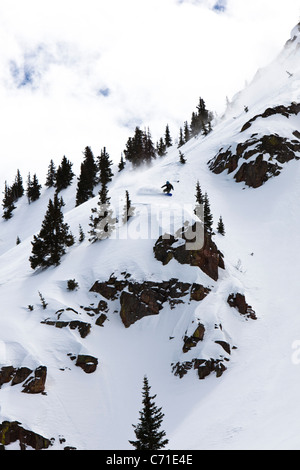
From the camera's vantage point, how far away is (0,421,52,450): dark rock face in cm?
1519

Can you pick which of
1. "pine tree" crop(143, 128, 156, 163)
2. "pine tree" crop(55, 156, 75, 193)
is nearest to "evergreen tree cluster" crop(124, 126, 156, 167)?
"pine tree" crop(143, 128, 156, 163)

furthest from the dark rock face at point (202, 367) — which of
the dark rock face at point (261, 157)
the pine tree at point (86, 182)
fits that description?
the pine tree at point (86, 182)

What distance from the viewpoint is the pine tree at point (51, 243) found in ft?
96.0

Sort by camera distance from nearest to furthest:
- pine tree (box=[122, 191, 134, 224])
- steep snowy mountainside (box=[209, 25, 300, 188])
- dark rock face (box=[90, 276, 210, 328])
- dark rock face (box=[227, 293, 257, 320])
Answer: dark rock face (box=[227, 293, 257, 320]), dark rock face (box=[90, 276, 210, 328]), pine tree (box=[122, 191, 134, 224]), steep snowy mountainside (box=[209, 25, 300, 188])

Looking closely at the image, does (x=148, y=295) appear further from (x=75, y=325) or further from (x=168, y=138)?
(x=168, y=138)

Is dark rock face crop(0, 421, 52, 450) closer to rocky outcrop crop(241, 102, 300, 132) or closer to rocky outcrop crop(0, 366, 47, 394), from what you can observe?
rocky outcrop crop(0, 366, 47, 394)

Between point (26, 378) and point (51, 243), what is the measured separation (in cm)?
1408

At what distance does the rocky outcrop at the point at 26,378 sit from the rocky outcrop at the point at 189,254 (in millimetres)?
11252

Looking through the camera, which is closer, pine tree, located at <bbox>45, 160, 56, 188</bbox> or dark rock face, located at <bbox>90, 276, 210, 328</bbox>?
dark rock face, located at <bbox>90, 276, 210, 328</bbox>

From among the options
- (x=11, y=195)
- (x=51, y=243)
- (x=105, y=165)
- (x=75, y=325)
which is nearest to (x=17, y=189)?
(x=11, y=195)

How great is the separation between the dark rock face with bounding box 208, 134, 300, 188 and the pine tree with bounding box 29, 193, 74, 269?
914 inches

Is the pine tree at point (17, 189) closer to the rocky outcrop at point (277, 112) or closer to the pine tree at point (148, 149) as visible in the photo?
the pine tree at point (148, 149)

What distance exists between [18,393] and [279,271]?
65.5 ft
